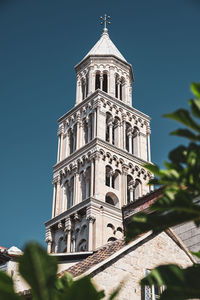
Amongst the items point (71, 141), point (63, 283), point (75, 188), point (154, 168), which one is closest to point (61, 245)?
point (75, 188)

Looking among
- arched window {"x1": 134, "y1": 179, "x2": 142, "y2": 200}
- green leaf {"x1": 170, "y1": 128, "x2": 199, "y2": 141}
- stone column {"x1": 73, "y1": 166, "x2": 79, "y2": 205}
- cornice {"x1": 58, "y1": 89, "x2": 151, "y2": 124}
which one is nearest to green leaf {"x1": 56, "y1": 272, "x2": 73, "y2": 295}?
green leaf {"x1": 170, "y1": 128, "x2": 199, "y2": 141}

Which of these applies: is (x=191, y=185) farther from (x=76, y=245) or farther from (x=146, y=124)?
(x=146, y=124)

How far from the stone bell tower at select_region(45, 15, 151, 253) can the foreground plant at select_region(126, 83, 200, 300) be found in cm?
3347

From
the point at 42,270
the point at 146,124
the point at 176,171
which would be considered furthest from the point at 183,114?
the point at 146,124

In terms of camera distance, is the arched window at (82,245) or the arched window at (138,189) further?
the arched window at (138,189)

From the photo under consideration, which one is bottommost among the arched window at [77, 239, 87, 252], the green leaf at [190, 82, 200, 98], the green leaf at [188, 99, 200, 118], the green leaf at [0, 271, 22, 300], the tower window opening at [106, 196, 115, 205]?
the green leaf at [0, 271, 22, 300]

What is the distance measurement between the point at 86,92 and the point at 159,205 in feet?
146

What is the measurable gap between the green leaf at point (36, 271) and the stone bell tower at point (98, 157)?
3412 centimetres

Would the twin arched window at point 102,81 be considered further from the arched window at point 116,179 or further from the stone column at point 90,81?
the arched window at point 116,179

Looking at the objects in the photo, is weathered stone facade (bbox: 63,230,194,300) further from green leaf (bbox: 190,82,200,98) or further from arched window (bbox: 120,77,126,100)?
arched window (bbox: 120,77,126,100)

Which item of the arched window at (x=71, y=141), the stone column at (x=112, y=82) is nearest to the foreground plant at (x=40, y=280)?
the arched window at (x=71, y=141)

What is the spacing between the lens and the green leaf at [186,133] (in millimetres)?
2717

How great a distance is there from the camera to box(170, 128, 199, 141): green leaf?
8.91ft

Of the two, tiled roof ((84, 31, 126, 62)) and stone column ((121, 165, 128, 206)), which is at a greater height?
tiled roof ((84, 31, 126, 62))
